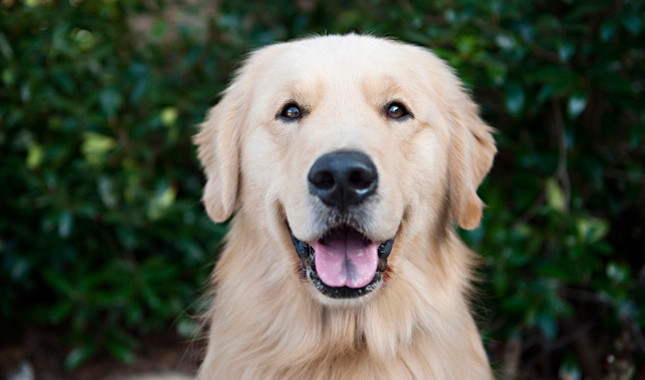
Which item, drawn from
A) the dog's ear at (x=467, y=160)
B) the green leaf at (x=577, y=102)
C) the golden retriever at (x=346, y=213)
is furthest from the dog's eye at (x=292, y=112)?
the green leaf at (x=577, y=102)

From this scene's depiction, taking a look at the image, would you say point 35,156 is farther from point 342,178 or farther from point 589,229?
point 589,229

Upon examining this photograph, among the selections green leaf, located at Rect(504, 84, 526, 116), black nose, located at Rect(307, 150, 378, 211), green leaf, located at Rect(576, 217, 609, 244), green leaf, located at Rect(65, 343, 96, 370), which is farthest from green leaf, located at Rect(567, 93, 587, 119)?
green leaf, located at Rect(65, 343, 96, 370)

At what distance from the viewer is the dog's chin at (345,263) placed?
2275 mm

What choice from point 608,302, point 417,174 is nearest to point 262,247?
point 417,174

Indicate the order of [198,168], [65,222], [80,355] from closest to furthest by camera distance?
[65,222] < [80,355] < [198,168]

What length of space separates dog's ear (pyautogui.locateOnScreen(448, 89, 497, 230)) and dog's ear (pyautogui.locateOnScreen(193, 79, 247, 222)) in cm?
94

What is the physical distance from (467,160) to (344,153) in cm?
83

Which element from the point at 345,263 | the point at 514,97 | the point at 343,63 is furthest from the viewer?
the point at 514,97

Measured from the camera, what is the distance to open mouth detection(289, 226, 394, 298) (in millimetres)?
2275

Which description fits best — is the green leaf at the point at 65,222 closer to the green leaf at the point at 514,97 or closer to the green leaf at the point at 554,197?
the green leaf at the point at 514,97

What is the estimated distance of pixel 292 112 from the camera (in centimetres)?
262

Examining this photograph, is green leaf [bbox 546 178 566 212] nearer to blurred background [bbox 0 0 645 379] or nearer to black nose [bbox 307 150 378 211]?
blurred background [bbox 0 0 645 379]

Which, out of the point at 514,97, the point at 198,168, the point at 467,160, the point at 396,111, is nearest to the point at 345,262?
the point at 396,111

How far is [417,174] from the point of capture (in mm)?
2525
